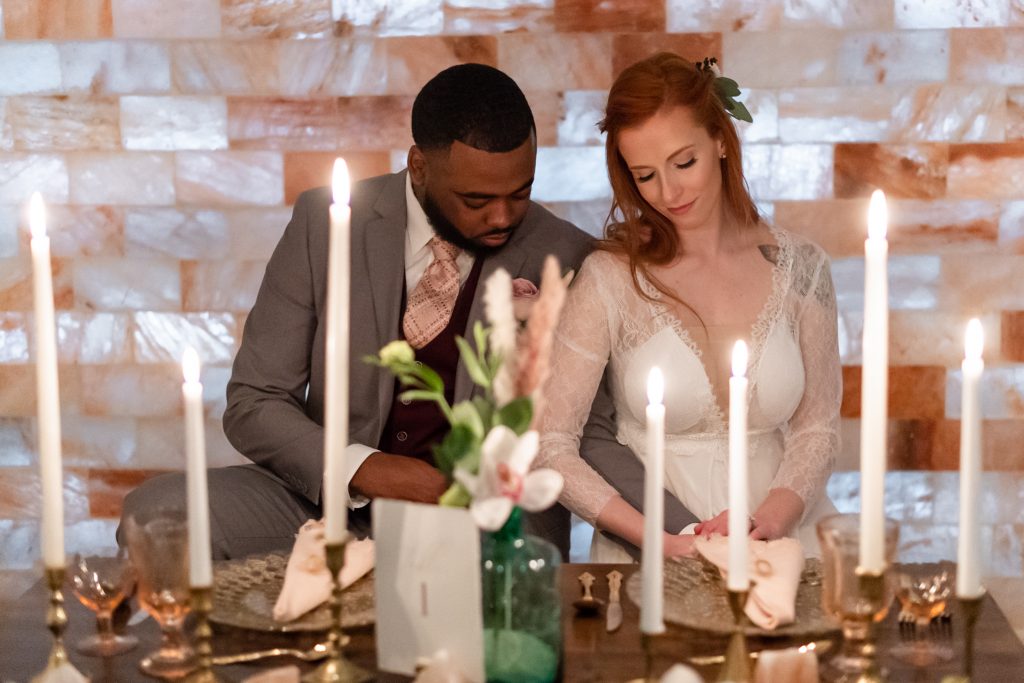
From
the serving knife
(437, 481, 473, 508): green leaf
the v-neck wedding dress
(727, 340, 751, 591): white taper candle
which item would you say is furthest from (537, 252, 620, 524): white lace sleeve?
(727, 340, 751, 591): white taper candle

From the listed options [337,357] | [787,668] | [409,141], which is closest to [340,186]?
[337,357]

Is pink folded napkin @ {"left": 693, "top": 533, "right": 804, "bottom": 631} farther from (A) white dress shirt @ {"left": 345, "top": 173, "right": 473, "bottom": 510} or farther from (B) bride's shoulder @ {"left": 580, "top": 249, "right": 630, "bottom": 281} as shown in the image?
(A) white dress shirt @ {"left": 345, "top": 173, "right": 473, "bottom": 510}

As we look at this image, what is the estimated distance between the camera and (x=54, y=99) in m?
3.30

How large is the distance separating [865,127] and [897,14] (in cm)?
27

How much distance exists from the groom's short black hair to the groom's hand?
607 millimetres

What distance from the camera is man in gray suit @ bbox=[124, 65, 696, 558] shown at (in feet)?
8.41

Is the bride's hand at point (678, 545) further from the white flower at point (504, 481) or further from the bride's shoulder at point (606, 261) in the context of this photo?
the white flower at point (504, 481)

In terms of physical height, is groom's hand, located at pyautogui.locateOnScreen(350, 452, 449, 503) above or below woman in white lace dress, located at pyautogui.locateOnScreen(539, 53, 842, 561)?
below

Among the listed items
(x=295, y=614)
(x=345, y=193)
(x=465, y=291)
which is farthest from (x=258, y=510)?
(x=345, y=193)

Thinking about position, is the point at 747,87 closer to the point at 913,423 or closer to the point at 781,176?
the point at 781,176

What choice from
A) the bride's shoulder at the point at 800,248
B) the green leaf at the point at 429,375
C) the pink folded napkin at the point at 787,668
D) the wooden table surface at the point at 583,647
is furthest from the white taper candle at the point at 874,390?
the bride's shoulder at the point at 800,248

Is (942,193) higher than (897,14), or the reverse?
(897,14)

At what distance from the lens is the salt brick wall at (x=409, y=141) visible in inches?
125

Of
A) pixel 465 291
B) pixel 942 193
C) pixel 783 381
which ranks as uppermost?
pixel 942 193
